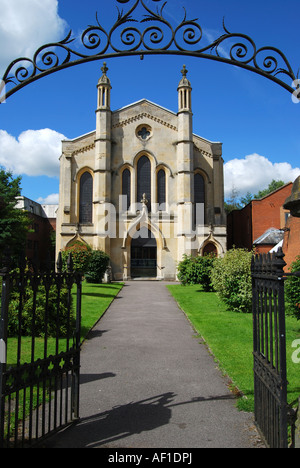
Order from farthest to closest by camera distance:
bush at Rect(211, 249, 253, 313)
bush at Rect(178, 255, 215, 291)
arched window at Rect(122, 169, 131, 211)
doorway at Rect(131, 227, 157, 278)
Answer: doorway at Rect(131, 227, 157, 278) → arched window at Rect(122, 169, 131, 211) → bush at Rect(178, 255, 215, 291) → bush at Rect(211, 249, 253, 313)

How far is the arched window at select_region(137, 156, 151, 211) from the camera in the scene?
34.1 m

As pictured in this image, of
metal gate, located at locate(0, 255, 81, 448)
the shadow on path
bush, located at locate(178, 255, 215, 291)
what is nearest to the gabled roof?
bush, located at locate(178, 255, 215, 291)

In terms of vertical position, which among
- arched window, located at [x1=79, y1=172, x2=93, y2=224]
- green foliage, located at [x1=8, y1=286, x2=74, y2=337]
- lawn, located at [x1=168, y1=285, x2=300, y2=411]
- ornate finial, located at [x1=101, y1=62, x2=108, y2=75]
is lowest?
lawn, located at [x1=168, y1=285, x2=300, y2=411]

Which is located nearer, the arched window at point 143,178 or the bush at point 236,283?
the bush at point 236,283

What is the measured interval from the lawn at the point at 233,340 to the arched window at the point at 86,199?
17637 mm

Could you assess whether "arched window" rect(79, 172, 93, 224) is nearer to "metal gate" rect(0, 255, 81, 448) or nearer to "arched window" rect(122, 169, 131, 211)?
"arched window" rect(122, 169, 131, 211)

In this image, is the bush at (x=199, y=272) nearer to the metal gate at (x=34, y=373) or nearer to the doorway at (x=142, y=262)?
the doorway at (x=142, y=262)

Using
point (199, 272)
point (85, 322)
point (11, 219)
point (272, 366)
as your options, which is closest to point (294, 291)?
point (85, 322)

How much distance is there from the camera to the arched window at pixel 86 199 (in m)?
34.0

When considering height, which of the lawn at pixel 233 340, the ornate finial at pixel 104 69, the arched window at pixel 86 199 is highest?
the ornate finial at pixel 104 69

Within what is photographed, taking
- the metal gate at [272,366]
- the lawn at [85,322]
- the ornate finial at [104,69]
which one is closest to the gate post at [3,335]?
the metal gate at [272,366]

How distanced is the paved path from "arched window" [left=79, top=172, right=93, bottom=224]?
23.6m

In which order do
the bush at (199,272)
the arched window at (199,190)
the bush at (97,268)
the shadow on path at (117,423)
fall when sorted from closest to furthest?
the shadow on path at (117,423)
the bush at (199,272)
the bush at (97,268)
the arched window at (199,190)

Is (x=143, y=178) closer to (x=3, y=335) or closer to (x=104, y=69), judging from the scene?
(x=104, y=69)
